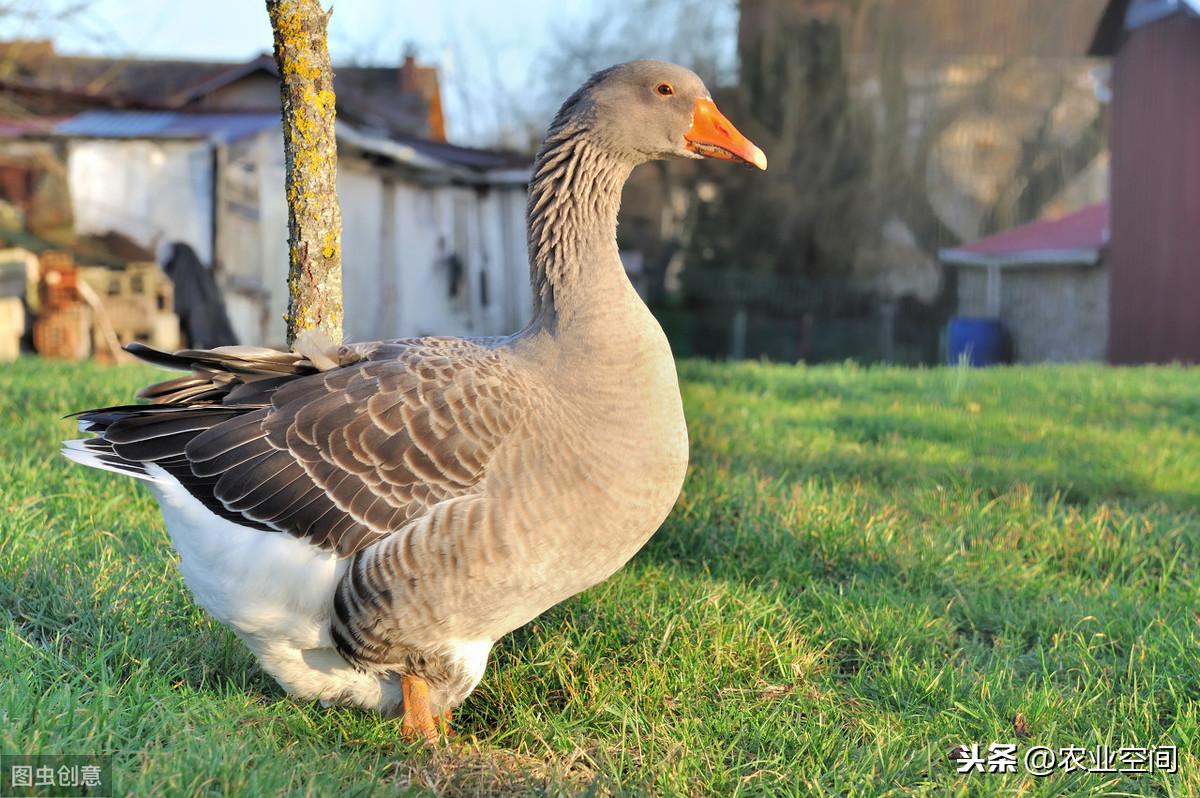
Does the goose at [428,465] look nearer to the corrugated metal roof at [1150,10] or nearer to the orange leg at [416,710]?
the orange leg at [416,710]

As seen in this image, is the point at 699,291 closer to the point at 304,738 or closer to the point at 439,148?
the point at 439,148

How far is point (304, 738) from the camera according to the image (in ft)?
10.7

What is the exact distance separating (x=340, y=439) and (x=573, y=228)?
110 cm

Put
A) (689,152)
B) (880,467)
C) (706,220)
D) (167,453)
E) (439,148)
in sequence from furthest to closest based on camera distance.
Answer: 1. (706,220)
2. (439,148)
3. (880,467)
4. (689,152)
5. (167,453)

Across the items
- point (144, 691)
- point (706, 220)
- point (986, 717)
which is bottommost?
point (986, 717)

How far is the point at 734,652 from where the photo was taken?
3.95 m

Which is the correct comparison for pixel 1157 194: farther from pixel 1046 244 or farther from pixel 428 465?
pixel 428 465

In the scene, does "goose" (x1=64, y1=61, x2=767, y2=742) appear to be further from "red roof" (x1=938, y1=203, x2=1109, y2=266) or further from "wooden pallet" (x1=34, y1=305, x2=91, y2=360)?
"red roof" (x1=938, y1=203, x2=1109, y2=266)

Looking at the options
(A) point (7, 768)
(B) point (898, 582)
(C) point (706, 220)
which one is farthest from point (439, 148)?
(A) point (7, 768)

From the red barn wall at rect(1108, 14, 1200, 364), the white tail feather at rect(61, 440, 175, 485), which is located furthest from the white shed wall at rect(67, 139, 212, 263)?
the red barn wall at rect(1108, 14, 1200, 364)

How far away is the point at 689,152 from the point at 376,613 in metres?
1.98

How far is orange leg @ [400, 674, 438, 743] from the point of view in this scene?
133 inches

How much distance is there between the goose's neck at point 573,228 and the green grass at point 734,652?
140 centimetres

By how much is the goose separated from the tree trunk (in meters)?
0.63
